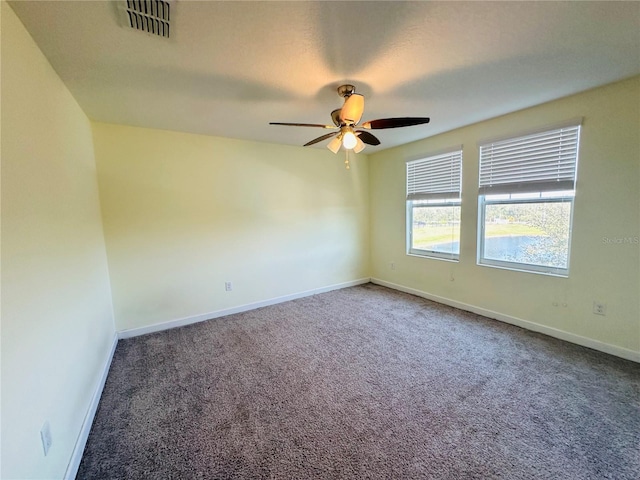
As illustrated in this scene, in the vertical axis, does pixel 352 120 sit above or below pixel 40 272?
above

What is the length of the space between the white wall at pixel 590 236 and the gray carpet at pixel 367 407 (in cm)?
26

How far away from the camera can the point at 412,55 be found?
5.90 feet

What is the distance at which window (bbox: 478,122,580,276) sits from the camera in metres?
2.67

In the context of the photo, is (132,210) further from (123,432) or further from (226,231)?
(123,432)

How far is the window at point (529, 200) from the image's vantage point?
2.67 metres

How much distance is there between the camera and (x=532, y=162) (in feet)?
9.38

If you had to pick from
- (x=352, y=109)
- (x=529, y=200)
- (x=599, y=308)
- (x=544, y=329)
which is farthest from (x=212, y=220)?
(x=599, y=308)

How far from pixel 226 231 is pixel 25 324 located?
2.48 m

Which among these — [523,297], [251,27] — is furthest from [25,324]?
[523,297]

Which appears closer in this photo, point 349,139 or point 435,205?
point 349,139

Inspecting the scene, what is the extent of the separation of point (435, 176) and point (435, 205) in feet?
1.36

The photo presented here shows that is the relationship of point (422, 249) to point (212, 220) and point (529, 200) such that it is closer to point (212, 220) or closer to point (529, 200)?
point (529, 200)

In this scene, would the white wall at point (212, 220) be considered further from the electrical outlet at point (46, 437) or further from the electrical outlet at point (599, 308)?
the electrical outlet at point (599, 308)

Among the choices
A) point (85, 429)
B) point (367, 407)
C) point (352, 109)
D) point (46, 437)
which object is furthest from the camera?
point (352, 109)
